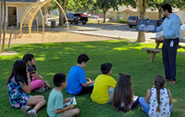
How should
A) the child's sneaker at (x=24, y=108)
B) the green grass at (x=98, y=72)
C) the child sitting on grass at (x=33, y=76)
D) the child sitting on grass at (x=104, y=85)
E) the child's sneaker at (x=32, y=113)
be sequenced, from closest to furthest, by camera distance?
the child's sneaker at (x=32, y=113)
the child's sneaker at (x=24, y=108)
the green grass at (x=98, y=72)
the child sitting on grass at (x=104, y=85)
the child sitting on grass at (x=33, y=76)

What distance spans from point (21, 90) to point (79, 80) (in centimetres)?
125

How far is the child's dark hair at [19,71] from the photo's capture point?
427 cm

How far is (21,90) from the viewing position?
457 cm

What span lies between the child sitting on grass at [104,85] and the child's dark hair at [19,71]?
1.40 metres

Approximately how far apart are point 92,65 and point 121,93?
4368 mm

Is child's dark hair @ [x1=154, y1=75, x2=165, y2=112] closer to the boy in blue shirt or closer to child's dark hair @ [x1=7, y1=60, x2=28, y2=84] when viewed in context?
the boy in blue shirt

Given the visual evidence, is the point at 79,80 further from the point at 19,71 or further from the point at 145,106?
the point at 145,106

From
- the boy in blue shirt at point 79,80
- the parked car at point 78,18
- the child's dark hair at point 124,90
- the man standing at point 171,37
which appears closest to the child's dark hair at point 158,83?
the child's dark hair at point 124,90

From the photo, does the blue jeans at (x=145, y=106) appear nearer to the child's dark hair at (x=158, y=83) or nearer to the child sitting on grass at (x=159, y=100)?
the child sitting on grass at (x=159, y=100)

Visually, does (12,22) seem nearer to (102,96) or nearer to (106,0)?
(106,0)

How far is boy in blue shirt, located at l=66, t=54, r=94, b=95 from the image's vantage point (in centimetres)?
517

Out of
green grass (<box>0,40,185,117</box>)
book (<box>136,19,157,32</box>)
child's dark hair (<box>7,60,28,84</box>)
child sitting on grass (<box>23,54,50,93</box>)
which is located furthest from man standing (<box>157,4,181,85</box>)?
child's dark hair (<box>7,60,28,84</box>)

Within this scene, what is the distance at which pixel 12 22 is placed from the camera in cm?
3200

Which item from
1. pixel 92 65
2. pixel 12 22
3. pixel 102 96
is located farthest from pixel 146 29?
pixel 12 22
